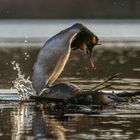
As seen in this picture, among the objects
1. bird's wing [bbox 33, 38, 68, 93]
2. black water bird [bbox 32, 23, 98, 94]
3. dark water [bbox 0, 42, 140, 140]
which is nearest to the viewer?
dark water [bbox 0, 42, 140, 140]

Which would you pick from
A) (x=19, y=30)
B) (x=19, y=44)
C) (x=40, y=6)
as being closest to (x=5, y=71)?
(x=19, y=44)

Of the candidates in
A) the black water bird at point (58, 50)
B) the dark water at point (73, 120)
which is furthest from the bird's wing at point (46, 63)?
the dark water at point (73, 120)

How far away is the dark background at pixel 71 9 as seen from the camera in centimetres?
5803

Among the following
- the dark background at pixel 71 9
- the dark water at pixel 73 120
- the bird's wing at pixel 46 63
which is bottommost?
the dark water at pixel 73 120

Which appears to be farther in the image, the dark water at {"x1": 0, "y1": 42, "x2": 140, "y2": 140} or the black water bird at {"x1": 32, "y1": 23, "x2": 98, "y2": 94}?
the black water bird at {"x1": 32, "y1": 23, "x2": 98, "y2": 94}

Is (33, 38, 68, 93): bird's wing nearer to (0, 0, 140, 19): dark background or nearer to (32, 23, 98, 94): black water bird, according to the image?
(32, 23, 98, 94): black water bird

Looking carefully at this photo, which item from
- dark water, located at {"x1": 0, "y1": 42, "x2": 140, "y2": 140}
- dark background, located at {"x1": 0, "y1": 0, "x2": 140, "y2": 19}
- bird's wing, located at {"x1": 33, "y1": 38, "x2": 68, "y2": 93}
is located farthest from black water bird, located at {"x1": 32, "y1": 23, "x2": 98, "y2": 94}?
dark background, located at {"x1": 0, "y1": 0, "x2": 140, "y2": 19}

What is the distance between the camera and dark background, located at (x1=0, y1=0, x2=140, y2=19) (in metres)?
58.0

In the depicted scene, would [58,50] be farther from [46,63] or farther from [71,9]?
[71,9]

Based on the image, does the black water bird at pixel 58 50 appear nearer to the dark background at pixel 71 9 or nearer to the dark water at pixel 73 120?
the dark water at pixel 73 120

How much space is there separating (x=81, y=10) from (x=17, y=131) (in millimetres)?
46788

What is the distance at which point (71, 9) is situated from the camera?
60.8 meters

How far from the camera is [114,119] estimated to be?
1504 cm

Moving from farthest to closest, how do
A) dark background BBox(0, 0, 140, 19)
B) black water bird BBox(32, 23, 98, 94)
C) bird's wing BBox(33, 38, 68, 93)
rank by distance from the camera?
dark background BBox(0, 0, 140, 19) → bird's wing BBox(33, 38, 68, 93) → black water bird BBox(32, 23, 98, 94)
